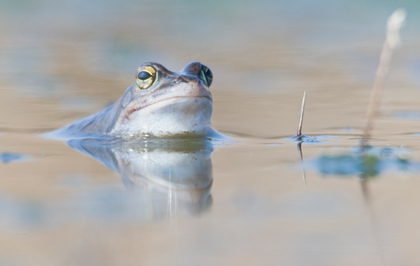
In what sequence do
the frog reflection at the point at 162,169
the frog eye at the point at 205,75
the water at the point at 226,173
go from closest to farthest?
1. the water at the point at 226,173
2. the frog reflection at the point at 162,169
3. the frog eye at the point at 205,75

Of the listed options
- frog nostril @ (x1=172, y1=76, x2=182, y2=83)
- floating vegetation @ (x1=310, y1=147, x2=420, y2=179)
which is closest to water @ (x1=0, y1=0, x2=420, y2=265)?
floating vegetation @ (x1=310, y1=147, x2=420, y2=179)

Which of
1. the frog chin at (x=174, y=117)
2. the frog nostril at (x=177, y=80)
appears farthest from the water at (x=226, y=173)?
the frog nostril at (x=177, y=80)

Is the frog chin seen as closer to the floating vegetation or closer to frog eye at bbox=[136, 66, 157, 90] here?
frog eye at bbox=[136, 66, 157, 90]

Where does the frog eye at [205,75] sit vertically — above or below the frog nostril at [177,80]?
above

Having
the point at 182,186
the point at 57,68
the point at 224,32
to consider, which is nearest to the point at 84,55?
the point at 57,68

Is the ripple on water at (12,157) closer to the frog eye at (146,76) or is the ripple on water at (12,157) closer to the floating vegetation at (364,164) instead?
the frog eye at (146,76)

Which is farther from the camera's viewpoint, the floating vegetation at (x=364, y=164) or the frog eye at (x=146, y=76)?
the frog eye at (x=146, y=76)

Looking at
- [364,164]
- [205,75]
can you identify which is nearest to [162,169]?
[364,164]

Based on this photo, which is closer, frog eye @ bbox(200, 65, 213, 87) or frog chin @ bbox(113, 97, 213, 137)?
frog chin @ bbox(113, 97, 213, 137)

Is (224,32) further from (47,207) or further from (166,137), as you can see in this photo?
(47,207)
